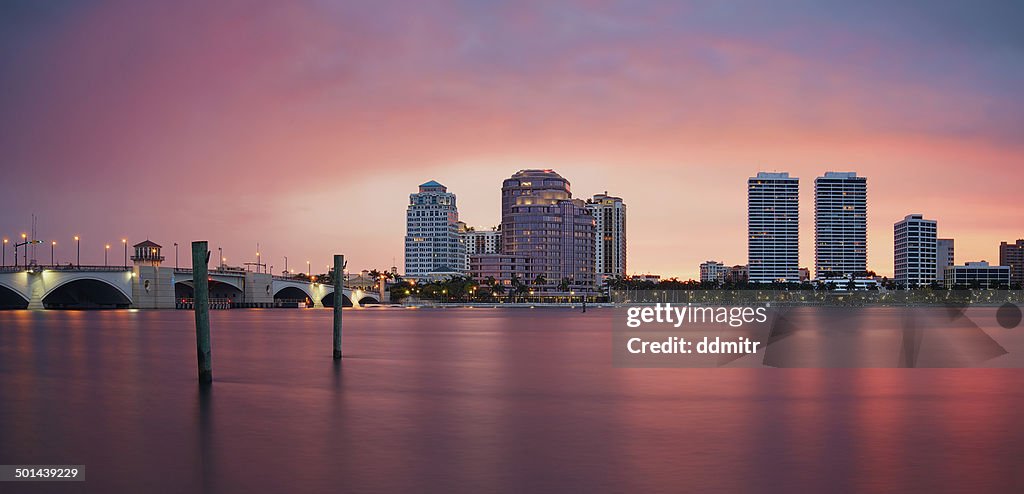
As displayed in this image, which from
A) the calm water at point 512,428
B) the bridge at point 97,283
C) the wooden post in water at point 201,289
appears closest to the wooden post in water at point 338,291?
the calm water at point 512,428

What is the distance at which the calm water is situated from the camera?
60.5 ft

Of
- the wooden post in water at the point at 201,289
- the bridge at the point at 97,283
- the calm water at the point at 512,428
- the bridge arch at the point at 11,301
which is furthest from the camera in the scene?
the bridge arch at the point at 11,301

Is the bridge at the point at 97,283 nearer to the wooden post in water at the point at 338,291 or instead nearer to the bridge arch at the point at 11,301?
the bridge arch at the point at 11,301

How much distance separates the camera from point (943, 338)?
251 feet

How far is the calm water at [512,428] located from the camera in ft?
60.5

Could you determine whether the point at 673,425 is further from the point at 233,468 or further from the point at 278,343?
the point at 278,343

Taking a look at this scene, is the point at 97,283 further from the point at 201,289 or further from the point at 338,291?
the point at 201,289

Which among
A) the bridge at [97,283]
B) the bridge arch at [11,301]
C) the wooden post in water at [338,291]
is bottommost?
the bridge arch at [11,301]

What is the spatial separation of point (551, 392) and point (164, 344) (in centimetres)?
4130

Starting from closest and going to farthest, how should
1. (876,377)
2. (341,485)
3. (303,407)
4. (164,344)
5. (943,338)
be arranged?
(341,485), (303,407), (876,377), (164,344), (943,338)

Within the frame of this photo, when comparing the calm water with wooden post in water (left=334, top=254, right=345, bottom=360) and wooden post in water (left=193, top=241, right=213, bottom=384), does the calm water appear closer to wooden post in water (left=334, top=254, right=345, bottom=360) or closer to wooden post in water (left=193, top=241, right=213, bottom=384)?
wooden post in water (left=193, top=241, right=213, bottom=384)

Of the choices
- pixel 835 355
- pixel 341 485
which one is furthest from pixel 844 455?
pixel 835 355

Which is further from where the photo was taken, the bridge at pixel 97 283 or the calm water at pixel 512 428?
the bridge at pixel 97 283

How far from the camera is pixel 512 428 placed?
25.5 metres
